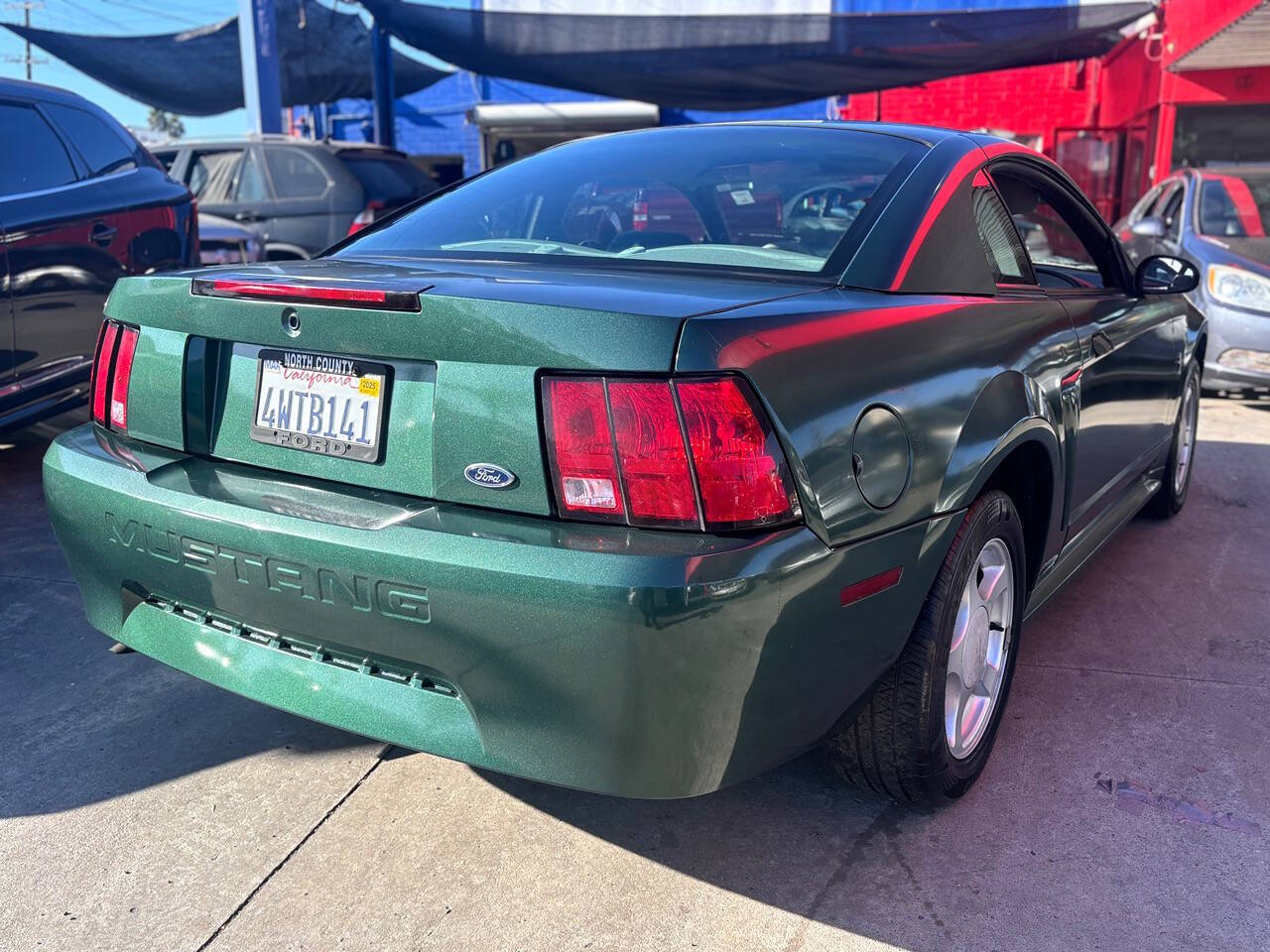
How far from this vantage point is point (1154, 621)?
353cm

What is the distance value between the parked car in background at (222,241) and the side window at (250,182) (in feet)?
1.09

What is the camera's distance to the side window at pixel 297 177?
344 inches

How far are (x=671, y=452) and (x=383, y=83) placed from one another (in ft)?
43.8

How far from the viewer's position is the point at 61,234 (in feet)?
15.4

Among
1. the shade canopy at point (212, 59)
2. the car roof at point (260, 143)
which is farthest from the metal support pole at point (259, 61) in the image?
the shade canopy at point (212, 59)

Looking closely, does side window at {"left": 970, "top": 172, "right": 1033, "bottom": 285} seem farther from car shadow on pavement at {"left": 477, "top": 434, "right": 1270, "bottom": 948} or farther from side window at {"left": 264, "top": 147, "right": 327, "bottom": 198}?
side window at {"left": 264, "top": 147, "right": 327, "bottom": 198}

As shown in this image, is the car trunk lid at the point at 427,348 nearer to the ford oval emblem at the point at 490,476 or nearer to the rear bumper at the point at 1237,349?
the ford oval emblem at the point at 490,476

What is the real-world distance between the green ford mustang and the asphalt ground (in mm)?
211

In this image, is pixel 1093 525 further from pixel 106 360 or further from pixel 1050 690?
pixel 106 360

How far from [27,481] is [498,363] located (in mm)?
3987

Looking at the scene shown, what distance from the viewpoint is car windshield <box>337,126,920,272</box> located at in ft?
8.03

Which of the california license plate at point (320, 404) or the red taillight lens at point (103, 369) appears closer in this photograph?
the california license plate at point (320, 404)

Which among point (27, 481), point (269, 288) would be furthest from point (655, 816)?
point (27, 481)

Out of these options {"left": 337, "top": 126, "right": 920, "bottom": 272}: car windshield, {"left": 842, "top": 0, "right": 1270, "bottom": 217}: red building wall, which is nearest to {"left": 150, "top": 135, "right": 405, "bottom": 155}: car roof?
{"left": 337, "top": 126, "right": 920, "bottom": 272}: car windshield
